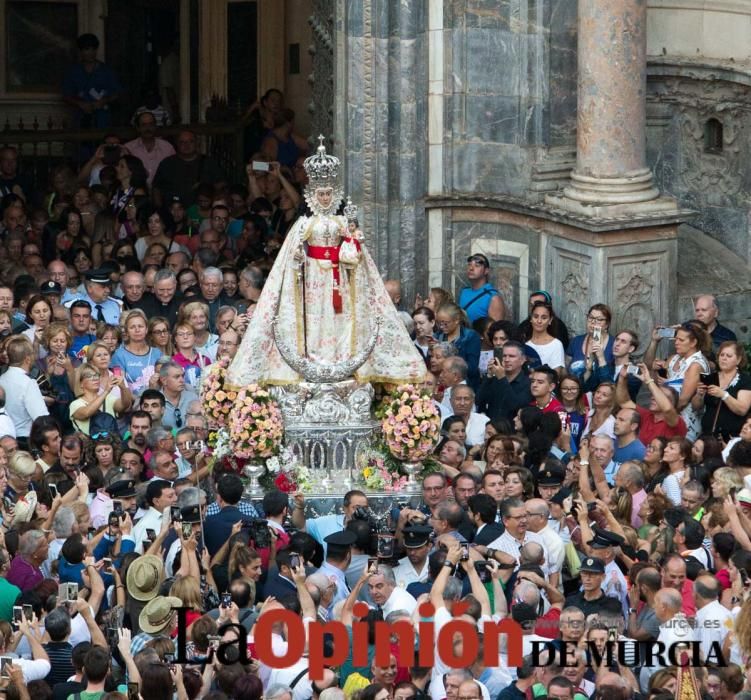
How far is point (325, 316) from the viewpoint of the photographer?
20656 millimetres

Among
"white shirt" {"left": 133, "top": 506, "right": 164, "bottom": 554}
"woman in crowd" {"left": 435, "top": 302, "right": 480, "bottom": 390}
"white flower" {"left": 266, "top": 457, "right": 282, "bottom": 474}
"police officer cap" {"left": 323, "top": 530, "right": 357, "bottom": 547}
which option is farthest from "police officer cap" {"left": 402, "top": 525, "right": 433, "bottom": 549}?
"woman in crowd" {"left": 435, "top": 302, "right": 480, "bottom": 390}

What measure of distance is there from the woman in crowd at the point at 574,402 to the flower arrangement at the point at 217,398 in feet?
8.89

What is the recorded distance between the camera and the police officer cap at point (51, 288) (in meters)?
23.4

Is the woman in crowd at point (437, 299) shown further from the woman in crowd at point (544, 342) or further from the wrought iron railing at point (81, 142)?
the wrought iron railing at point (81, 142)

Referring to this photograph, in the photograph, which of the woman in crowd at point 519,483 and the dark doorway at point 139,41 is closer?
the woman in crowd at point 519,483

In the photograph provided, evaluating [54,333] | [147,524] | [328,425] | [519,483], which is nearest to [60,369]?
[54,333]

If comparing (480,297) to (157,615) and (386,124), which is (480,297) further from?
(157,615)

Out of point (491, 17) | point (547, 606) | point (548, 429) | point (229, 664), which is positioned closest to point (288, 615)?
point (229, 664)

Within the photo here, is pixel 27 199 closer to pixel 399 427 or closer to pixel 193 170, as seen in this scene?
pixel 193 170

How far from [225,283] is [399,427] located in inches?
153

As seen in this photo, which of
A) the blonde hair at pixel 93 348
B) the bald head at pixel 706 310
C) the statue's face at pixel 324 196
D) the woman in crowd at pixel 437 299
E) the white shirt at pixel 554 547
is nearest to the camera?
the white shirt at pixel 554 547

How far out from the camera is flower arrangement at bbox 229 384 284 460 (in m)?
20.3

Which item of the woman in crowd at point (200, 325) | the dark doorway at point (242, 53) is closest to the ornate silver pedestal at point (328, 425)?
the woman in crowd at point (200, 325)

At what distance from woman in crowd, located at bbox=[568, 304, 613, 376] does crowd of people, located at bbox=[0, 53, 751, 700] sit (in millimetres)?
27
